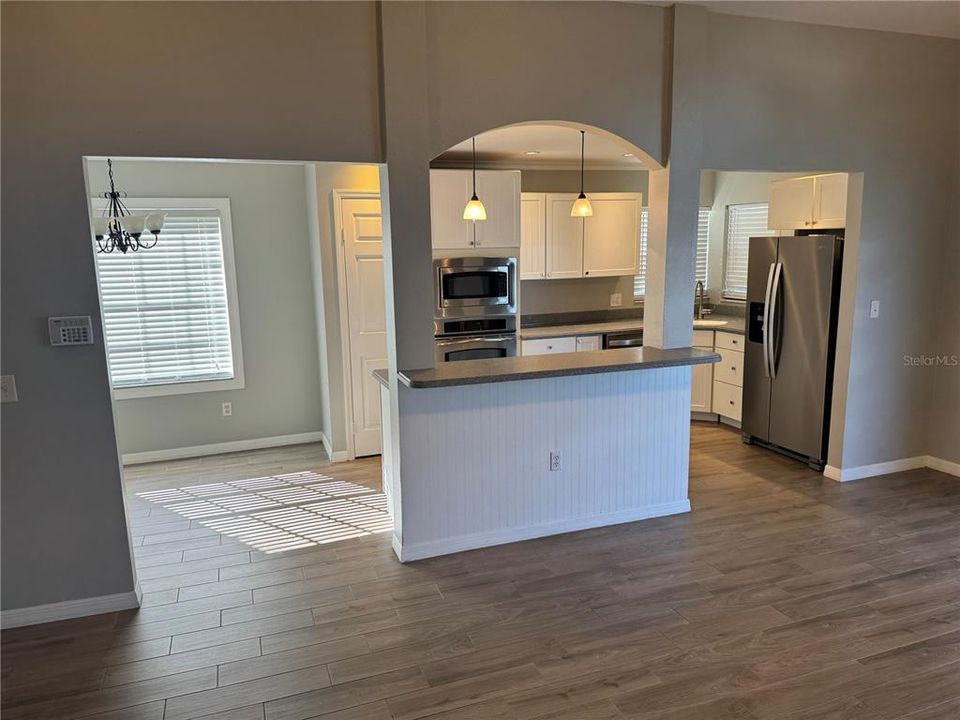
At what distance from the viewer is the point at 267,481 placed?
461cm

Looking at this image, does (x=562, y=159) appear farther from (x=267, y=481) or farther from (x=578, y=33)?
(x=267, y=481)

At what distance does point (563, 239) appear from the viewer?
589 centimetres

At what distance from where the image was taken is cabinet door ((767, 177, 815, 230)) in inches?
184

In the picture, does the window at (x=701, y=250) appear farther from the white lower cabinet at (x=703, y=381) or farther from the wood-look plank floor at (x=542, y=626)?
the wood-look plank floor at (x=542, y=626)

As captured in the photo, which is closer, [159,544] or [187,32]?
[187,32]

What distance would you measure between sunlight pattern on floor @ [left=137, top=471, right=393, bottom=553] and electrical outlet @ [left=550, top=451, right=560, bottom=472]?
3.49ft

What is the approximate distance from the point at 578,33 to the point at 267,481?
356cm

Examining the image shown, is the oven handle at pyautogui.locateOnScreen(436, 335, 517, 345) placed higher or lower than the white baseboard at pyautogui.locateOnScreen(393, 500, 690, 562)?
higher

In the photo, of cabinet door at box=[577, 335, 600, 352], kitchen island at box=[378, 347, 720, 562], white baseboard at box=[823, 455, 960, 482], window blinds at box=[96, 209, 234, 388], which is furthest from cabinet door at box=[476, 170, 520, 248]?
white baseboard at box=[823, 455, 960, 482]

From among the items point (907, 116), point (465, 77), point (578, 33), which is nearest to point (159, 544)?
point (465, 77)

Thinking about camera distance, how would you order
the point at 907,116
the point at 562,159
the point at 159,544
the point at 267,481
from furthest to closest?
the point at 562,159, the point at 267,481, the point at 907,116, the point at 159,544

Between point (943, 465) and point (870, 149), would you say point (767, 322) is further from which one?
point (943, 465)

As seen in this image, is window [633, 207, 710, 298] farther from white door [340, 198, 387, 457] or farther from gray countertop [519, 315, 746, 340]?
white door [340, 198, 387, 457]

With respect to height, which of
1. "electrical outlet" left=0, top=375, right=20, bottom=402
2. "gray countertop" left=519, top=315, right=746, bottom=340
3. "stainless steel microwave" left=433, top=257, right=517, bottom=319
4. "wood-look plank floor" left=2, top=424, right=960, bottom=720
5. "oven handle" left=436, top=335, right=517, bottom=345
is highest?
"stainless steel microwave" left=433, top=257, right=517, bottom=319
